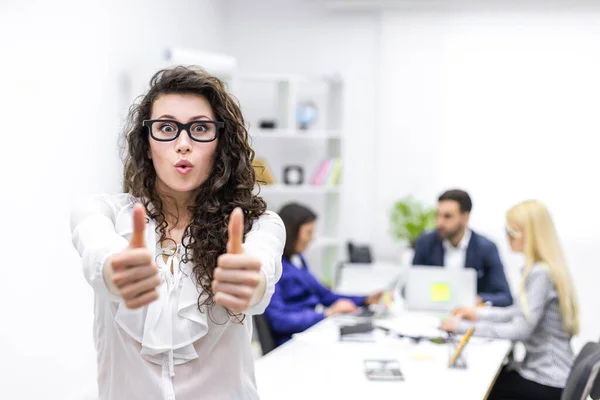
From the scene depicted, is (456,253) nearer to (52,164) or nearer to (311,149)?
(52,164)

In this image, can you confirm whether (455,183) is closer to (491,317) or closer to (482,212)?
(482,212)

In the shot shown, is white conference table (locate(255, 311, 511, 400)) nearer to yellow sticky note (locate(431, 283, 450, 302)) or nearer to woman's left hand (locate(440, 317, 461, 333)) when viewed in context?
woman's left hand (locate(440, 317, 461, 333))

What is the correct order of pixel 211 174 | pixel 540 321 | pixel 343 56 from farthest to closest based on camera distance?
pixel 343 56
pixel 540 321
pixel 211 174

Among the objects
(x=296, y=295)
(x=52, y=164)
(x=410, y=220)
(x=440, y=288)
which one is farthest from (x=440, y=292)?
(x=52, y=164)

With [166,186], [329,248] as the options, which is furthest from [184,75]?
[329,248]

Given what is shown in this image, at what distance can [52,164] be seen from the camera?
3.94 meters

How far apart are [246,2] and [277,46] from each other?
1.70 ft

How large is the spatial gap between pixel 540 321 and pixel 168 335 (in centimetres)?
245

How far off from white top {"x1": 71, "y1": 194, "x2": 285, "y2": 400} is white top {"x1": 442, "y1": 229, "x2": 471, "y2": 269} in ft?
10.2

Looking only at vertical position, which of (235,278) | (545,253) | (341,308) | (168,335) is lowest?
(341,308)

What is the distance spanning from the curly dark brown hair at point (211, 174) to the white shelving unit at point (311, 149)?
4.60m

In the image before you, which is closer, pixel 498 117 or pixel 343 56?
pixel 498 117

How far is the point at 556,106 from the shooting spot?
6.22 meters

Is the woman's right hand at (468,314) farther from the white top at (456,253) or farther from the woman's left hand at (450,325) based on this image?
the white top at (456,253)
